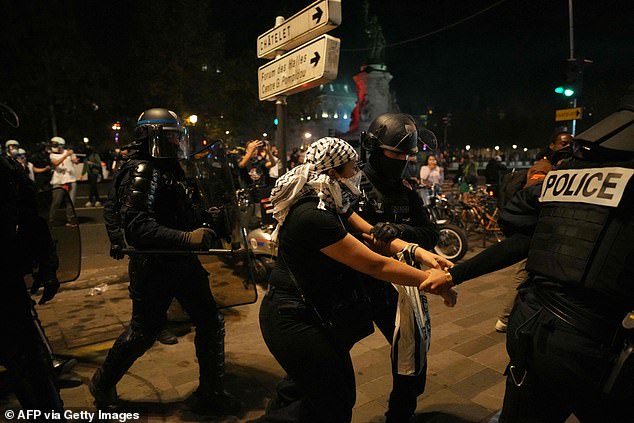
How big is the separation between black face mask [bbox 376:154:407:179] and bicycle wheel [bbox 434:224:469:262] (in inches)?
177

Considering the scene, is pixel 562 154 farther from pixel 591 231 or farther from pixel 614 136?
pixel 591 231

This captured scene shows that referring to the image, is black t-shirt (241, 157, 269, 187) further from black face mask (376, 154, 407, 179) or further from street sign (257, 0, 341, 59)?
black face mask (376, 154, 407, 179)

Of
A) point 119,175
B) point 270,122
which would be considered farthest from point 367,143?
point 270,122

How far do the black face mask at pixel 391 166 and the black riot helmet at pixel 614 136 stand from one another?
1.27 meters

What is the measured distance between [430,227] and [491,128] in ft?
195

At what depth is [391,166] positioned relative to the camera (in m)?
3.03

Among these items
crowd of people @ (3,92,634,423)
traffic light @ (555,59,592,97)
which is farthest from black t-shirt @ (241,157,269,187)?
traffic light @ (555,59,592,97)

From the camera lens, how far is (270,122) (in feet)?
106

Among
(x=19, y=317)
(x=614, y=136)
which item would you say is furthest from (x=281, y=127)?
(x=614, y=136)

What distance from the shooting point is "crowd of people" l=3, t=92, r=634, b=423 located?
169cm

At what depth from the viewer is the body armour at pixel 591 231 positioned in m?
1.62

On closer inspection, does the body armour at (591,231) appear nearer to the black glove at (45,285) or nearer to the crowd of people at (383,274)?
the crowd of people at (383,274)

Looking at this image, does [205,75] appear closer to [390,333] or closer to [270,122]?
[270,122]

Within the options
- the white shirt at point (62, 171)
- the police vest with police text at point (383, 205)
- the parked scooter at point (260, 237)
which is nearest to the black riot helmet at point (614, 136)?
the police vest with police text at point (383, 205)
